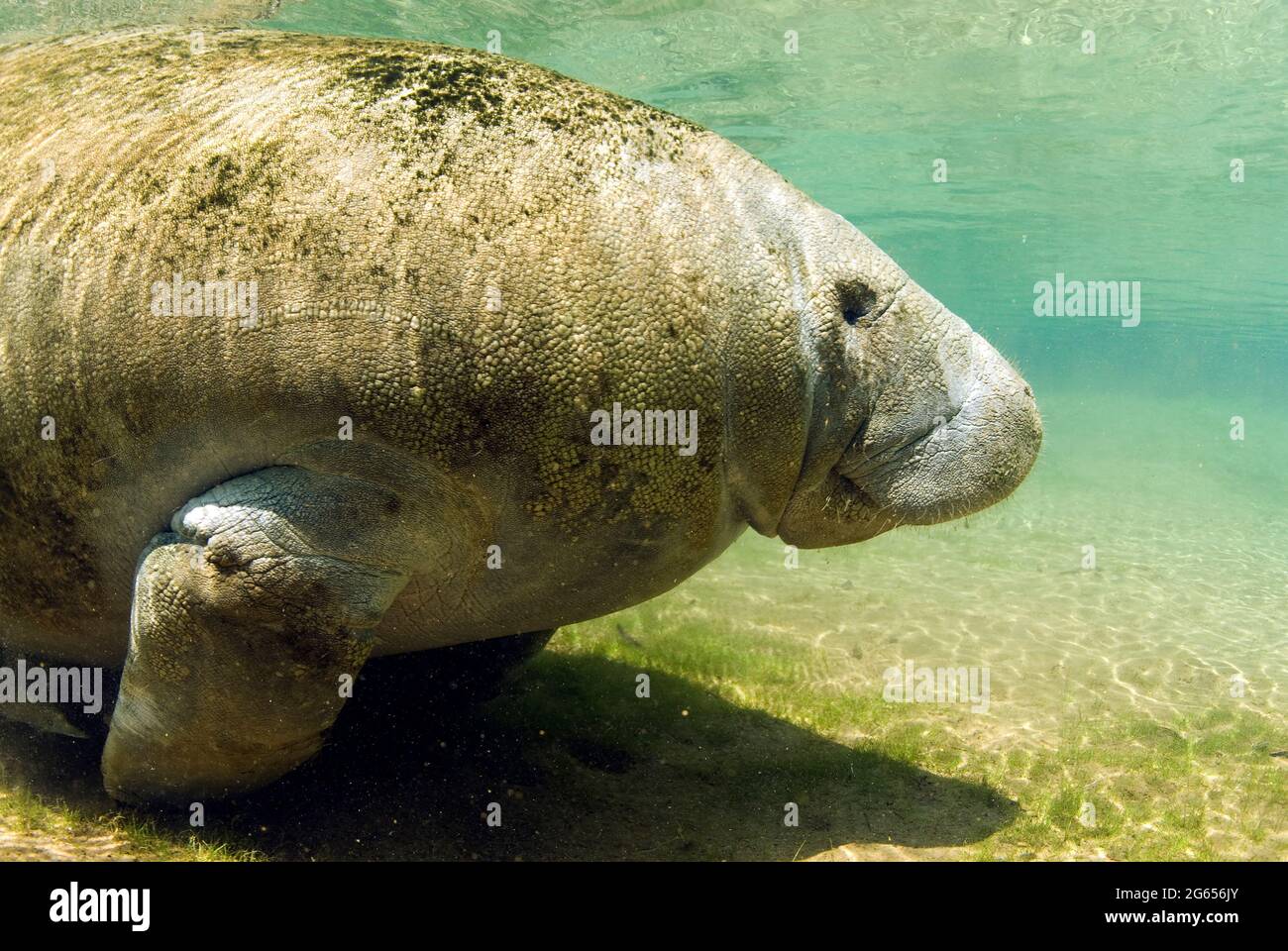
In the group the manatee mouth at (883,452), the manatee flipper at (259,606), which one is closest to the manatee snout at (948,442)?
the manatee mouth at (883,452)

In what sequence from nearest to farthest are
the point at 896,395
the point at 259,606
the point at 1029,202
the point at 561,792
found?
the point at 259,606, the point at 896,395, the point at 561,792, the point at 1029,202

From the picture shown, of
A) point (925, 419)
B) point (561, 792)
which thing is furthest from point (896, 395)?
point (561, 792)

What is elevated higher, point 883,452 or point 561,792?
point 883,452

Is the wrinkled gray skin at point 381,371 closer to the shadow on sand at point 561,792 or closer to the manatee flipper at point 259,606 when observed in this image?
the manatee flipper at point 259,606

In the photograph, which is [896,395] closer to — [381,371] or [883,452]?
[883,452]

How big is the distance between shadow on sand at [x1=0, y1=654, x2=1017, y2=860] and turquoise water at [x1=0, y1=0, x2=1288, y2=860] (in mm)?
1560

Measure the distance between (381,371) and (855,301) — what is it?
1.79 metres

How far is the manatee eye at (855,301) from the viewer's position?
11.0 feet

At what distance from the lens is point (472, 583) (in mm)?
3293

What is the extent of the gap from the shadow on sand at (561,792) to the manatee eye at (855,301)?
235 centimetres

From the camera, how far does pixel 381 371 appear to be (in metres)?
2.85

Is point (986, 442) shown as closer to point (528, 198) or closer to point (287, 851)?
point (528, 198)

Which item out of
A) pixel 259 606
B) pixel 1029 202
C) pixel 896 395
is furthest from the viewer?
pixel 1029 202

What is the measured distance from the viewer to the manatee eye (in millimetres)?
3346
